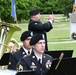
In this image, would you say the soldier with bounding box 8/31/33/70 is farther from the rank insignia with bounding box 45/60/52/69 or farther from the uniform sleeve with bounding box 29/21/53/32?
the uniform sleeve with bounding box 29/21/53/32

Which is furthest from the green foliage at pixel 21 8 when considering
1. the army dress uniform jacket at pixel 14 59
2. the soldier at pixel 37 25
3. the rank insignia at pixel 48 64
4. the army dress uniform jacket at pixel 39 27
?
the rank insignia at pixel 48 64

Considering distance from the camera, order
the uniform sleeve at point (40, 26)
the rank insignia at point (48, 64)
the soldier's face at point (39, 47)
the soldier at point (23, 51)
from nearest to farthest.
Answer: the soldier's face at point (39, 47) → the rank insignia at point (48, 64) → the soldier at point (23, 51) → the uniform sleeve at point (40, 26)

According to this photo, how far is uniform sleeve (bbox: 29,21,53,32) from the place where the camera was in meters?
8.94

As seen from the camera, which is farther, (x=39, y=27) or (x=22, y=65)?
(x=39, y=27)

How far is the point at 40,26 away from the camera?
9.09m

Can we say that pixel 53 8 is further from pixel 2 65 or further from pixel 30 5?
pixel 2 65

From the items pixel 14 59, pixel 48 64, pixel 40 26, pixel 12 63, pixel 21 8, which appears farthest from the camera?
pixel 21 8

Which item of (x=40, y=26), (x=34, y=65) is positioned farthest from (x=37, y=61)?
(x=40, y=26)

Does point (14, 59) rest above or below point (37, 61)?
below

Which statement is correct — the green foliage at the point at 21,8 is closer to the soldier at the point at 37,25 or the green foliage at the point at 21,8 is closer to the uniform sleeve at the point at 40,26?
the soldier at the point at 37,25

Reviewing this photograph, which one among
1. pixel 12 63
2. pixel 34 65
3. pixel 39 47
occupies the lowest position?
pixel 12 63

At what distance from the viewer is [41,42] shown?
6598 mm

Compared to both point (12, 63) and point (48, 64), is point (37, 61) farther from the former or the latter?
point (12, 63)

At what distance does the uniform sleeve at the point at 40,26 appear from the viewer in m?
8.94
